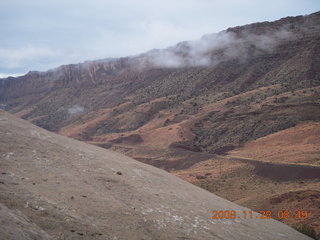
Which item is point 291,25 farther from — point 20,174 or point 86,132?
point 20,174

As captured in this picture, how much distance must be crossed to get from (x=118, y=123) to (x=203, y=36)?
68705 millimetres

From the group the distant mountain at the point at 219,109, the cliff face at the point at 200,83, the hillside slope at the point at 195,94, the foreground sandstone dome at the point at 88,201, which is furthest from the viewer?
the cliff face at the point at 200,83

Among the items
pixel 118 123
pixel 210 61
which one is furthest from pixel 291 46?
pixel 118 123

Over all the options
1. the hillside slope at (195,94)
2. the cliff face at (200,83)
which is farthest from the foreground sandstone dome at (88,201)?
the cliff face at (200,83)

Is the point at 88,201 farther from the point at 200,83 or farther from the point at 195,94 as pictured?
the point at 200,83

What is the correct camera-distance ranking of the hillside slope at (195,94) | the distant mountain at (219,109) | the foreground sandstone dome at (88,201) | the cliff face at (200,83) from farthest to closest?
the cliff face at (200,83), the hillside slope at (195,94), the distant mountain at (219,109), the foreground sandstone dome at (88,201)

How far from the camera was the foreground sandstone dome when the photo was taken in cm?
705

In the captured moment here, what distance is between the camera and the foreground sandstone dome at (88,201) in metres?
7.05

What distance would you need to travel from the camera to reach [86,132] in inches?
3191

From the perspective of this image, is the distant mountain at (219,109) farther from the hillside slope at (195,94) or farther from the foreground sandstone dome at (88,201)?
the foreground sandstone dome at (88,201)

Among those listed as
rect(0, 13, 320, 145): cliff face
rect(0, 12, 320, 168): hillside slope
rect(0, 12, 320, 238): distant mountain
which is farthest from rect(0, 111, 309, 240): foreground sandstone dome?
rect(0, 13, 320, 145): cliff face

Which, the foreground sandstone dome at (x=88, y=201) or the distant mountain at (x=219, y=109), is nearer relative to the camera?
the foreground sandstone dome at (x=88, y=201)

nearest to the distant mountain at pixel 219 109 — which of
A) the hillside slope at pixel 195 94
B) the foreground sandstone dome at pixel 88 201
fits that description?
the hillside slope at pixel 195 94

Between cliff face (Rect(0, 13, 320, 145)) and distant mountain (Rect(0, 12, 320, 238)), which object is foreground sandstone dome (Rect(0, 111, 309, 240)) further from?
cliff face (Rect(0, 13, 320, 145))
